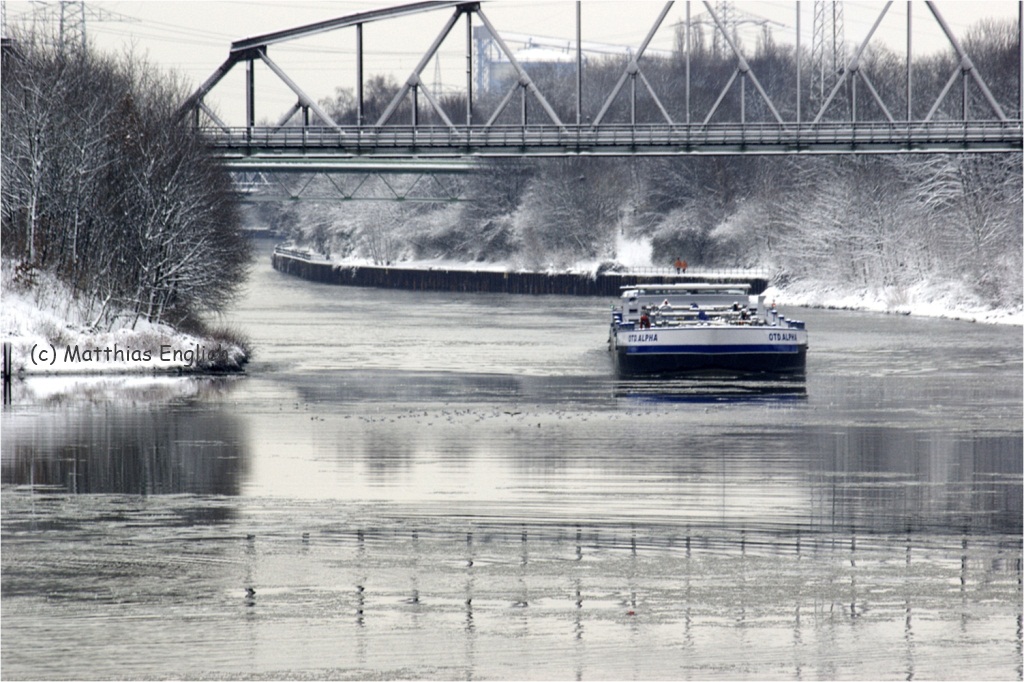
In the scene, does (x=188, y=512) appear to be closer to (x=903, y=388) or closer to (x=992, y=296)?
(x=903, y=388)

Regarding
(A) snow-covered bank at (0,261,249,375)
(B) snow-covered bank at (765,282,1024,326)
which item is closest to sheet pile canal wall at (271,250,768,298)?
(B) snow-covered bank at (765,282,1024,326)

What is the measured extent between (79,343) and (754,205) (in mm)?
70426

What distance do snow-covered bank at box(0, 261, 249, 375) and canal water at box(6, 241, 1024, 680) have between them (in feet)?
8.51

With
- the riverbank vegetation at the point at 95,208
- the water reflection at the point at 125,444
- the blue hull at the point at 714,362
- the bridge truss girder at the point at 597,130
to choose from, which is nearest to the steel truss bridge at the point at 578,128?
the bridge truss girder at the point at 597,130

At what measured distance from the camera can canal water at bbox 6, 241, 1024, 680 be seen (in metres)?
14.4

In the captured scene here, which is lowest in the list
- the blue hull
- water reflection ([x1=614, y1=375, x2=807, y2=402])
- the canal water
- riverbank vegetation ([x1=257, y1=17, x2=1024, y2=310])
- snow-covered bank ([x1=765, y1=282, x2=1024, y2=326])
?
the canal water

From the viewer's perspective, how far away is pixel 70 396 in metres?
35.8

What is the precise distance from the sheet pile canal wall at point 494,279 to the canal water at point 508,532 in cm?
6521

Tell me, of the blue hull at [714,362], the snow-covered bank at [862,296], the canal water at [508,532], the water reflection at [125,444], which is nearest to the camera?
the canal water at [508,532]

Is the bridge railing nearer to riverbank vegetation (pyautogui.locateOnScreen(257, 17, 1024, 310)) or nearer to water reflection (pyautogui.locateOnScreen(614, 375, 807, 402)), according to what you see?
riverbank vegetation (pyautogui.locateOnScreen(257, 17, 1024, 310))

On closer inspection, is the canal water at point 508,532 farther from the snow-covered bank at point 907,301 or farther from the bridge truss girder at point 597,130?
the bridge truss girder at point 597,130

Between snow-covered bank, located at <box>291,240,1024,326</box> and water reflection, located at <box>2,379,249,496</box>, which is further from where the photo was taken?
snow-covered bank, located at <box>291,240,1024,326</box>

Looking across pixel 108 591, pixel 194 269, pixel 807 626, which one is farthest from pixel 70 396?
pixel 807 626

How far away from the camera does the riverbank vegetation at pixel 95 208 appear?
150ft
